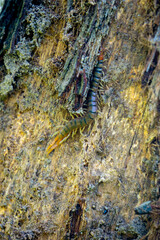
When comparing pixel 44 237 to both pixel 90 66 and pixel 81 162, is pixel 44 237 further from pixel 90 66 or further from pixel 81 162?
pixel 90 66

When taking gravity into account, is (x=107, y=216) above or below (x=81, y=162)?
below

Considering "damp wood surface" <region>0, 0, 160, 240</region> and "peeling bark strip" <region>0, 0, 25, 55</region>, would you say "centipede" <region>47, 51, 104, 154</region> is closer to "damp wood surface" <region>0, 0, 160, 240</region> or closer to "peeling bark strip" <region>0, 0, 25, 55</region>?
"damp wood surface" <region>0, 0, 160, 240</region>

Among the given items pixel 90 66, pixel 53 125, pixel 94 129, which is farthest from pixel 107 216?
pixel 90 66

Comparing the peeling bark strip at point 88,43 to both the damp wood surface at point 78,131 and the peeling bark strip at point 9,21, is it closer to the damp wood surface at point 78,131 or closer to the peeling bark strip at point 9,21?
the damp wood surface at point 78,131

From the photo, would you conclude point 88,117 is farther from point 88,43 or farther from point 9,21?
point 9,21

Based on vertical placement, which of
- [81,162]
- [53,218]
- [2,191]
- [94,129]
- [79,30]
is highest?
[79,30]

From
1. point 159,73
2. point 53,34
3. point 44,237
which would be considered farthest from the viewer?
point 159,73

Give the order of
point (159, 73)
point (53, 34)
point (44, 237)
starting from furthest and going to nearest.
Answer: point (159, 73) < point (53, 34) < point (44, 237)

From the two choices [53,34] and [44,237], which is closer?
[44,237]
